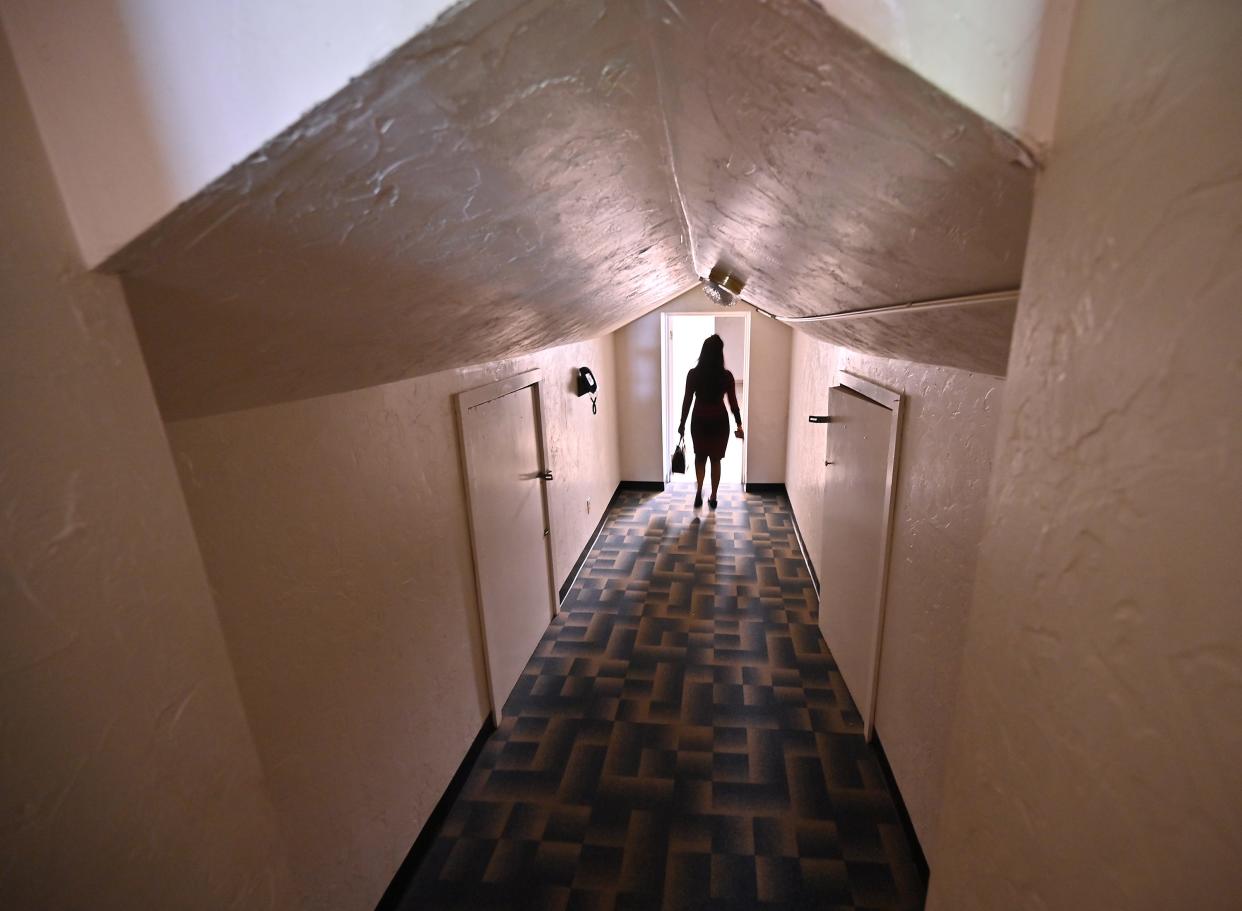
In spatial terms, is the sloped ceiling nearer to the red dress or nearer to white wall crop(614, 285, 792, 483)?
the red dress

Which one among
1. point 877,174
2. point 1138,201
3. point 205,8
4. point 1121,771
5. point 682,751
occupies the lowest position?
point 682,751

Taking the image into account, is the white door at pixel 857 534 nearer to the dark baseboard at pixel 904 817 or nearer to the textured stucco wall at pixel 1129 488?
the dark baseboard at pixel 904 817

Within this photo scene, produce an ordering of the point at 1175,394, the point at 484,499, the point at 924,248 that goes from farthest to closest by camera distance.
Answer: the point at 484,499
the point at 924,248
the point at 1175,394

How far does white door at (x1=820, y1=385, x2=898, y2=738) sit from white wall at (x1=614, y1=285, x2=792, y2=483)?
6.66 feet

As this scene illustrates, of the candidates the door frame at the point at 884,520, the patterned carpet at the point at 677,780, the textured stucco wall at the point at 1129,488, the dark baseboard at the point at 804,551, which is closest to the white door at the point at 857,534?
the door frame at the point at 884,520

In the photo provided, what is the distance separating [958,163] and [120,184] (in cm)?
78

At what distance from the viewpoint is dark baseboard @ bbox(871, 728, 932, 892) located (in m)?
1.52

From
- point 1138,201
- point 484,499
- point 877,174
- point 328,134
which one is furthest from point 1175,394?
point 484,499

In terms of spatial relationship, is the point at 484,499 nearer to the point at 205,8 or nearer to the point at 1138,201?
the point at 205,8

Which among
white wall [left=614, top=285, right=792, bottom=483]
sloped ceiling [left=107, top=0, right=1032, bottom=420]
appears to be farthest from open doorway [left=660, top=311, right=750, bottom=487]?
sloped ceiling [left=107, top=0, right=1032, bottom=420]

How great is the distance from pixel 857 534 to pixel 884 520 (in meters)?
0.33

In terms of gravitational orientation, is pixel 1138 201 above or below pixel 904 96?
below

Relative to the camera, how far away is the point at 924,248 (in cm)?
69

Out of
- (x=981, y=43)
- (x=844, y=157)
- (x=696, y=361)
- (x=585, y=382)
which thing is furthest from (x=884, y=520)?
(x=696, y=361)
